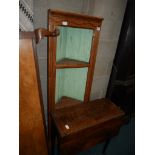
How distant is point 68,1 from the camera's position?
111 cm

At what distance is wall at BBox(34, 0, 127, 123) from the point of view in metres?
1.08

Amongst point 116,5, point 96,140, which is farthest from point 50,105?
point 116,5

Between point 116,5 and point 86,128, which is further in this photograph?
point 116,5

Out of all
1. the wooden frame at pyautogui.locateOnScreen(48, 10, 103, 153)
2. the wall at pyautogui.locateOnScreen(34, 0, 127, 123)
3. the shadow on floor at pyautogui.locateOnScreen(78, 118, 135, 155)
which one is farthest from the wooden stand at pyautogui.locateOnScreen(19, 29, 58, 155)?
the shadow on floor at pyautogui.locateOnScreen(78, 118, 135, 155)

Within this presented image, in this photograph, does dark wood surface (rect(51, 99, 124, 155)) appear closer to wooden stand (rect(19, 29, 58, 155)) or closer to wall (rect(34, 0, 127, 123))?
wooden stand (rect(19, 29, 58, 155))

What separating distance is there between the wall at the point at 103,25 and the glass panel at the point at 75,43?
0.18 m

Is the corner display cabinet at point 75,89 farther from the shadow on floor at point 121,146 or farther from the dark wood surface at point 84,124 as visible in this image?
the shadow on floor at point 121,146

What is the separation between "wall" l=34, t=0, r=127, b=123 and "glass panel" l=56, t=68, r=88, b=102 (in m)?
0.21

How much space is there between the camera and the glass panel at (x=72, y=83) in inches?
61.1

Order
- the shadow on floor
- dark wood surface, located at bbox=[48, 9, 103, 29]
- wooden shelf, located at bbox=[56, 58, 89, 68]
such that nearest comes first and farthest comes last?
dark wood surface, located at bbox=[48, 9, 103, 29]
wooden shelf, located at bbox=[56, 58, 89, 68]
the shadow on floor

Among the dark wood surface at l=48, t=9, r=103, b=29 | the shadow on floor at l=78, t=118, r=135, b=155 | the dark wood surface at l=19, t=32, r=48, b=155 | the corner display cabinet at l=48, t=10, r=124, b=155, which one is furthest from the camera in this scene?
the shadow on floor at l=78, t=118, r=135, b=155

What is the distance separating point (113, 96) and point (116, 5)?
1.38m
